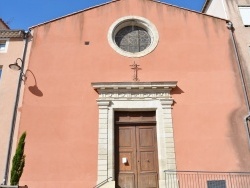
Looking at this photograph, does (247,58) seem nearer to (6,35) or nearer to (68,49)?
(68,49)

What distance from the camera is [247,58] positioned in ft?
34.8

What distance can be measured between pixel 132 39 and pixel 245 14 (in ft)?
16.0

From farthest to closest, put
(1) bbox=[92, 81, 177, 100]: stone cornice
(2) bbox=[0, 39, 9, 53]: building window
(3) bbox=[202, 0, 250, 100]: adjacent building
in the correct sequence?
(2) bbox=[0, 39, 9, 53]: building window < (3) bbox=[202, 0, 250, 100]: adjacent building < (1) bbox=[92, 81, 177, 100]: stone cornice

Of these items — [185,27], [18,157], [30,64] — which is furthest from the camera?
[185,27]

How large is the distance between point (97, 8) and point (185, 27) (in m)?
3.66

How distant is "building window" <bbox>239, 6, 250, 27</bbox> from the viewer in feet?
37.6

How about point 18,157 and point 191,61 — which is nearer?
point 18,157

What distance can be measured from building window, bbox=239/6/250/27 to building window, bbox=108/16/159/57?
3751 millimetres

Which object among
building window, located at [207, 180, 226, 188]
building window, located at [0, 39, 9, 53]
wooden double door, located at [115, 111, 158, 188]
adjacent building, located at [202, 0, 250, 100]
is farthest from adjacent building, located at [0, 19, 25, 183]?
adjacent building, located at [202, 0, 250, 100]

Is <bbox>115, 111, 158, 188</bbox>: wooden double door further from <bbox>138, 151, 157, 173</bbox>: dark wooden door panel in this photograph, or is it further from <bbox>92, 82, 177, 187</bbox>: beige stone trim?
<bbox>92, 82, 177, 187</bbox>: beige stone trim

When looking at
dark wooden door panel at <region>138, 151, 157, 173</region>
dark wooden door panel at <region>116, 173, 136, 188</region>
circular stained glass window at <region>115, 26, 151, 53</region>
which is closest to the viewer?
dark wooden door panel at <region>116, 173, 136, 188</region>

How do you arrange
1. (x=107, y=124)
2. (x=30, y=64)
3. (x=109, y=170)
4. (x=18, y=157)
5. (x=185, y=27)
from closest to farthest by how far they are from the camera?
(x=18, y=157) → (x=109, y=170) → (x=107, y=124) → (x=30, y=64) → (x=185, y=27)

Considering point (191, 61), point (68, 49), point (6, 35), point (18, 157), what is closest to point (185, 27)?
point (191, 61)

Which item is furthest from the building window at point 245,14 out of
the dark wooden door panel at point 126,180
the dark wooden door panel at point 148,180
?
the dark wooden door panel at point 126,180
